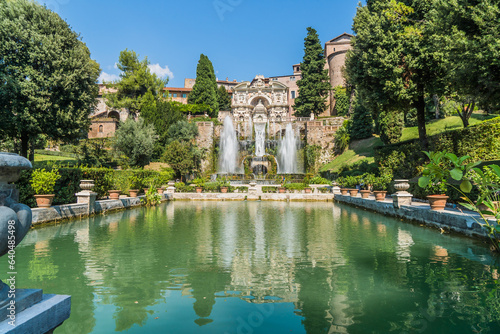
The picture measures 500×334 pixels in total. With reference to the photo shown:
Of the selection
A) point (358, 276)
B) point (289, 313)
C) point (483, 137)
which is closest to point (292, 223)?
point (358, 276)

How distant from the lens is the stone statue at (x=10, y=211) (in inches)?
67.2

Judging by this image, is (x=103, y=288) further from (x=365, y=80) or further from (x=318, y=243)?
(x=365, y=80)

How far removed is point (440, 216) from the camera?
803 cm

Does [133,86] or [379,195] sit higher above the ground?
[133,86]

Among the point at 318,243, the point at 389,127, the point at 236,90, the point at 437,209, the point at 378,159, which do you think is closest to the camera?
the point at 318,243

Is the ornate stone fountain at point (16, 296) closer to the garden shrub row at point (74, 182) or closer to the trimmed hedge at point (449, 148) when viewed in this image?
the garden shrub row at point (74, 182)

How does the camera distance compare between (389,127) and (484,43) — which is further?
(389,127)

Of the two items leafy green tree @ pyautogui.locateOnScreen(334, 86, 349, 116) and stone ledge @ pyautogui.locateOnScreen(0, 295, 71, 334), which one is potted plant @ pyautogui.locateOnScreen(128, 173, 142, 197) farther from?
leafy green tree @ pyautogui.locateOnScreen(334, 86, 349, 116)

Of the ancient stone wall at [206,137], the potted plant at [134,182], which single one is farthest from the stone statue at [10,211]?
the ancient stone wall at [206,137]

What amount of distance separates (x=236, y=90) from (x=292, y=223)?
48561mm

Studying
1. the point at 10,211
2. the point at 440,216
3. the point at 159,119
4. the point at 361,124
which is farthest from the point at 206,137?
the point at 10,211

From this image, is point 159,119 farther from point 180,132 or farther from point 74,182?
point 74,182

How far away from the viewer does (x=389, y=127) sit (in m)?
26.9

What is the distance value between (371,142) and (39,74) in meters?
31.1
